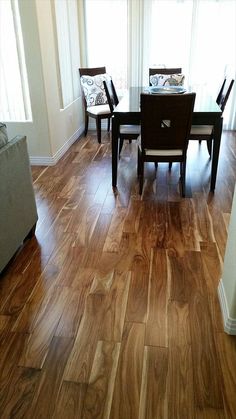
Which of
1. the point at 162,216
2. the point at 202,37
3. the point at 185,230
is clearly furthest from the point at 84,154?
the point at 202,37

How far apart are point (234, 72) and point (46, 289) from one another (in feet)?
14.5

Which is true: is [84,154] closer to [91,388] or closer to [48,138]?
[48,138]

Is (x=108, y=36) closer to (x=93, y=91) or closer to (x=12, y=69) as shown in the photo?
(x=93, y=91)

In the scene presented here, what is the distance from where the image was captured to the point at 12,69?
→ 12.1 ft

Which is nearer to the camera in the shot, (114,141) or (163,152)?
(163,152)

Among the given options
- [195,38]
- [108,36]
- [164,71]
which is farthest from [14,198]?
[195,38]

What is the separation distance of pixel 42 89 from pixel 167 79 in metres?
1.72

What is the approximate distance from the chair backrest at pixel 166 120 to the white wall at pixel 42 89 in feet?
4.71

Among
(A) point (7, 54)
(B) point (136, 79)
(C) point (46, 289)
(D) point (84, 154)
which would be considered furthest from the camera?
(B) point (136, 79)

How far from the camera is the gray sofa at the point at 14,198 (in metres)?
2.06

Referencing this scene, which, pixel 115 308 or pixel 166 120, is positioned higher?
pixel 166 120

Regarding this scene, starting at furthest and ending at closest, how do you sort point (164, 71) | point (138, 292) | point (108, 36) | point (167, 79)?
point (108, 36)
point (164, 71)
point (167, 79)
point (138, 292)

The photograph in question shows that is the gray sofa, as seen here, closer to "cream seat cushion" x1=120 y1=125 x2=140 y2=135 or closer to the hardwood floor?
the hardwood floor

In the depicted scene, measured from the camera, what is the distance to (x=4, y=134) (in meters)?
2.16
